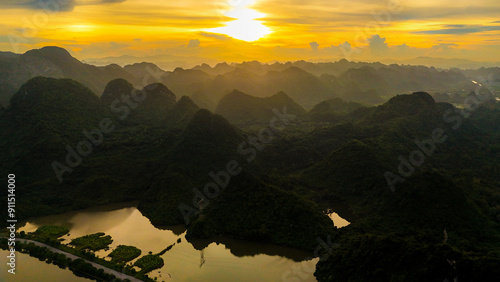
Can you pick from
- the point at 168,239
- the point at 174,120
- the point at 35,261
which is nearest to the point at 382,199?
the point at 168,239

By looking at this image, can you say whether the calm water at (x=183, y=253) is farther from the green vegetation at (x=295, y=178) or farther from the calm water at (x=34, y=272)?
the green vegetation at (x=295, y=178)

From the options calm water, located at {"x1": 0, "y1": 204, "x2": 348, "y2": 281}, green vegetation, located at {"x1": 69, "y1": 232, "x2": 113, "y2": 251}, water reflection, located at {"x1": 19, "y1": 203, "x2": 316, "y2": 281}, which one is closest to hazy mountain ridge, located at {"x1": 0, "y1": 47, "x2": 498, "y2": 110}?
water reflection, located at {"x1": 19, "y1": 203, "x2": 316, "y2": 281}

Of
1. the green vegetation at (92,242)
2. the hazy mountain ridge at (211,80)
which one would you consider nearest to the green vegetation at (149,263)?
the green vegetation at (92,242)

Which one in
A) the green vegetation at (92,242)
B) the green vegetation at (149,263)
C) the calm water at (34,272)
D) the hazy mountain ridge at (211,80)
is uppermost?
the hazy mountain ridge at (211,80)

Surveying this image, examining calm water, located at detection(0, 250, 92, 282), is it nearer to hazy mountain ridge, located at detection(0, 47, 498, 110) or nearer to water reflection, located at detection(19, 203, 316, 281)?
water reflection, located at detection(19, 203, 316, 281)

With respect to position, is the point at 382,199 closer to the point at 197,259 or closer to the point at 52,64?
the point at 197,259

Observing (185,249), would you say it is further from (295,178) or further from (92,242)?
(295,178)
